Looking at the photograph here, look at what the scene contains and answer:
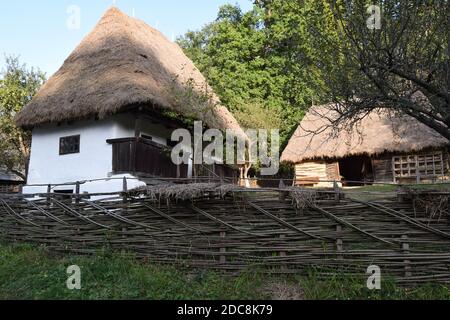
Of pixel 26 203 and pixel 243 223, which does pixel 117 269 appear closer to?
pixel 243 223

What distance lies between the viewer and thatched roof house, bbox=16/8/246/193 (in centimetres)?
1109

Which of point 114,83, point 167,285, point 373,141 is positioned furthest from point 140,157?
point 373,141

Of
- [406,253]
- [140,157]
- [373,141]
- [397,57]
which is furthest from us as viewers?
[373,141]

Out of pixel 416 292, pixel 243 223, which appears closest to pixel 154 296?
pixel 243 223

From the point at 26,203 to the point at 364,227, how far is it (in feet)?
19.3

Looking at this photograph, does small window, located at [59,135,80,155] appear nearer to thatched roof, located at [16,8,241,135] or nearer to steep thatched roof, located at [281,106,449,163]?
thatched roof, located at [16,8,241,135]

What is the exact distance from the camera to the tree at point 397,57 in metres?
5.50

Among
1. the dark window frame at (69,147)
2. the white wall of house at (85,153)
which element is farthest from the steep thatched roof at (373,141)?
the dark window frame at (69,147)

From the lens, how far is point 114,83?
11.4 m

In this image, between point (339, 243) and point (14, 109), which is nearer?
point (339, 243)

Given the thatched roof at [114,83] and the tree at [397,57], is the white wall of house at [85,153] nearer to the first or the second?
the thatched roof at [114,83]

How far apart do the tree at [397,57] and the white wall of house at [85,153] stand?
6.63 metres

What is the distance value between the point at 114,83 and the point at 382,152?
11.7 m

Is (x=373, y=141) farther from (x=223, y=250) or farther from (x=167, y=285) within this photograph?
(x=167, y=285)
